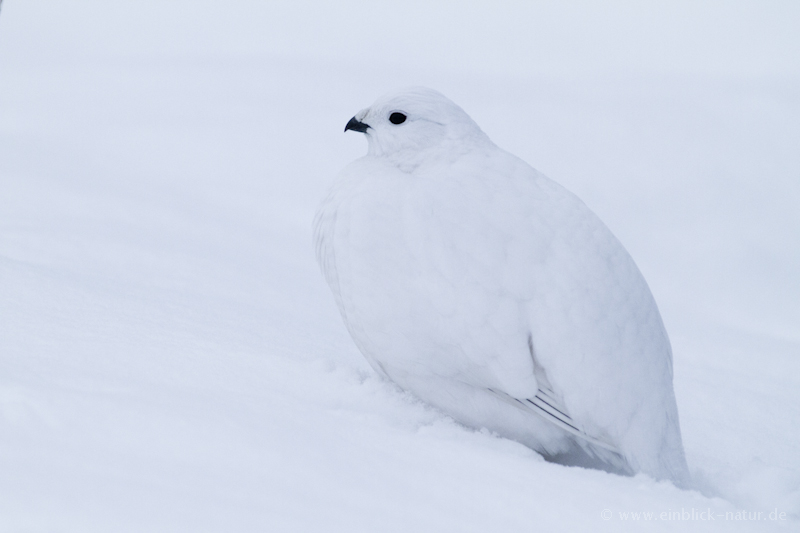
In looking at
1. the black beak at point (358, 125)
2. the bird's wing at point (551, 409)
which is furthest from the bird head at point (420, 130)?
the bird's wing at point (551, 409)

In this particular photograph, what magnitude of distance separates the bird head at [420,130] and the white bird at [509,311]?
9 cm

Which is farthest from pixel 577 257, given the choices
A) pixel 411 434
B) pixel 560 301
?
pixel 411 434

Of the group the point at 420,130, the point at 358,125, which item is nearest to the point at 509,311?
the point at 420,130

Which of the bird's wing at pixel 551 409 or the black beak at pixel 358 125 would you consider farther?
the black beak at pixel 358 125

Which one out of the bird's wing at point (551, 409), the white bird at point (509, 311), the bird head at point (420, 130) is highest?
the bird head at point (420, 130)

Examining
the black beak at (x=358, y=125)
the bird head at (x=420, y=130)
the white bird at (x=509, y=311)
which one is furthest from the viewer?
the black beak at (x=358, y=125)

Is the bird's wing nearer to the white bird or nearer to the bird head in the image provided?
the white bird

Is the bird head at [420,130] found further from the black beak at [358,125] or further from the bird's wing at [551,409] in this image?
the bird's wing at [551,409]

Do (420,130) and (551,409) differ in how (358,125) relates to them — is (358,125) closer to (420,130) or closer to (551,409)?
(420,130)

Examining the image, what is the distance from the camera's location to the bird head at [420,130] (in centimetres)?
247

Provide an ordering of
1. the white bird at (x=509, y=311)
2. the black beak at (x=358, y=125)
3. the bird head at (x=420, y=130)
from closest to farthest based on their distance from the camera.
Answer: the white bird at (x=509, y=311), the bird head at (x=420, y=130), the black beak at (x=358, y=125)

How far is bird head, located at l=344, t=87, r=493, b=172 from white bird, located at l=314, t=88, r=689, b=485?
9 cm

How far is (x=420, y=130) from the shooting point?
98.7 inches

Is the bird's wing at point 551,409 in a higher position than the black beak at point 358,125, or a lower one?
lower
